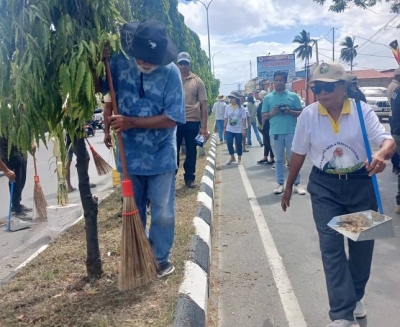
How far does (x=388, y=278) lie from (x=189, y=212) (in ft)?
8.40

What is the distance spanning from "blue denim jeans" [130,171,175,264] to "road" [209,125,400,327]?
63 centimetres

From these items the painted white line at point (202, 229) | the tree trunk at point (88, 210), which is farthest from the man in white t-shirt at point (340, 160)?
the painted white line at point (202, 229)

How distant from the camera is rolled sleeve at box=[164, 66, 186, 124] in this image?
365 cm

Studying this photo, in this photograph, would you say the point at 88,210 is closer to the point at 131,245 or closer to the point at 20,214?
the point at 131,245

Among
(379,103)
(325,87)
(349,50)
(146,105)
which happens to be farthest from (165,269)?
(349,50)

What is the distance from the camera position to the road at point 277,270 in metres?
3.76

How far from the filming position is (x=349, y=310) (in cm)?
327

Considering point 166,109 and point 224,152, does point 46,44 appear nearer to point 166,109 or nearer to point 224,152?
point 166,109

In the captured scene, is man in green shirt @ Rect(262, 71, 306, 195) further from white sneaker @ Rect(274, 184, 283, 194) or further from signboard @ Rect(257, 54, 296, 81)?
signboard @ Rect(257, 54, 296, 81)

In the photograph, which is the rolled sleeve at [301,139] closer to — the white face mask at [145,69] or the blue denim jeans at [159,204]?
the blue denim jeans at [159,204]

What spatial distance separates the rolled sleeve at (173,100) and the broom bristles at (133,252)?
657 millimetres

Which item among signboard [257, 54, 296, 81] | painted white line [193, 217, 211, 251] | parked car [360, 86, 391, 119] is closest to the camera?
painted white line [193, 217, 211, 251]

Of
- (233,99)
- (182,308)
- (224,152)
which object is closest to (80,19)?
(182,308)

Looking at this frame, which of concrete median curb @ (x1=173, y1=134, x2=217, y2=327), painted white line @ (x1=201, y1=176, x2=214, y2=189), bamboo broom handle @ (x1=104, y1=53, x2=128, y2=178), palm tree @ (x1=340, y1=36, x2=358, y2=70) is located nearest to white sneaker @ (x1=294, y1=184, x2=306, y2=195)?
painted white line @ (x1=201, y1=176, x2=214, y2=189)
